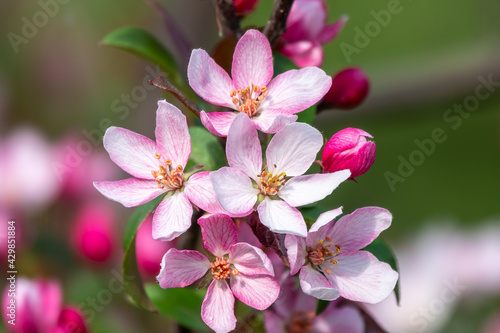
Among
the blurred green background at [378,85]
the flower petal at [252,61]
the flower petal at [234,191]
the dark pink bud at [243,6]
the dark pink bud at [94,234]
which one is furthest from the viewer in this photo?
the blurred green background at [378,85]

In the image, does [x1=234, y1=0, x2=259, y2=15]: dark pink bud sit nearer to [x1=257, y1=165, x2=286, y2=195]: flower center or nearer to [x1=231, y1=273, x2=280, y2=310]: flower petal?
[x1=257, y1=165, x2=286, y2=195]: flower center

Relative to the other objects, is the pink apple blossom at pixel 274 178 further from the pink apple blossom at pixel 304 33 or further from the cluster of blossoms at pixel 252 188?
the pink apple blossom at pixel 304 33

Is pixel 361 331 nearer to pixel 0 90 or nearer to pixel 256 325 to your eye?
pixel 256 325

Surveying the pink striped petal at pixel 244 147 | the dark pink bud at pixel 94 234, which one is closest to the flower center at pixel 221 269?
the pink striped petal at pixel 244 147

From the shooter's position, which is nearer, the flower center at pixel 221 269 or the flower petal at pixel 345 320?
the flower center at pixel 221 269

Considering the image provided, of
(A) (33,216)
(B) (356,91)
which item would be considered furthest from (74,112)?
(B) (356,91)

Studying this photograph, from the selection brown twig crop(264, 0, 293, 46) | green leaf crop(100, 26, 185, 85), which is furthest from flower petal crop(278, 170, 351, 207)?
green leaf crop(100, 26, 185, 85)

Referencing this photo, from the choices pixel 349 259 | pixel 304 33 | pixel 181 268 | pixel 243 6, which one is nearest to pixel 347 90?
pixel 304 33

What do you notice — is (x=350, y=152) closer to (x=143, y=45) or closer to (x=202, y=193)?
(x=202, y=193)
